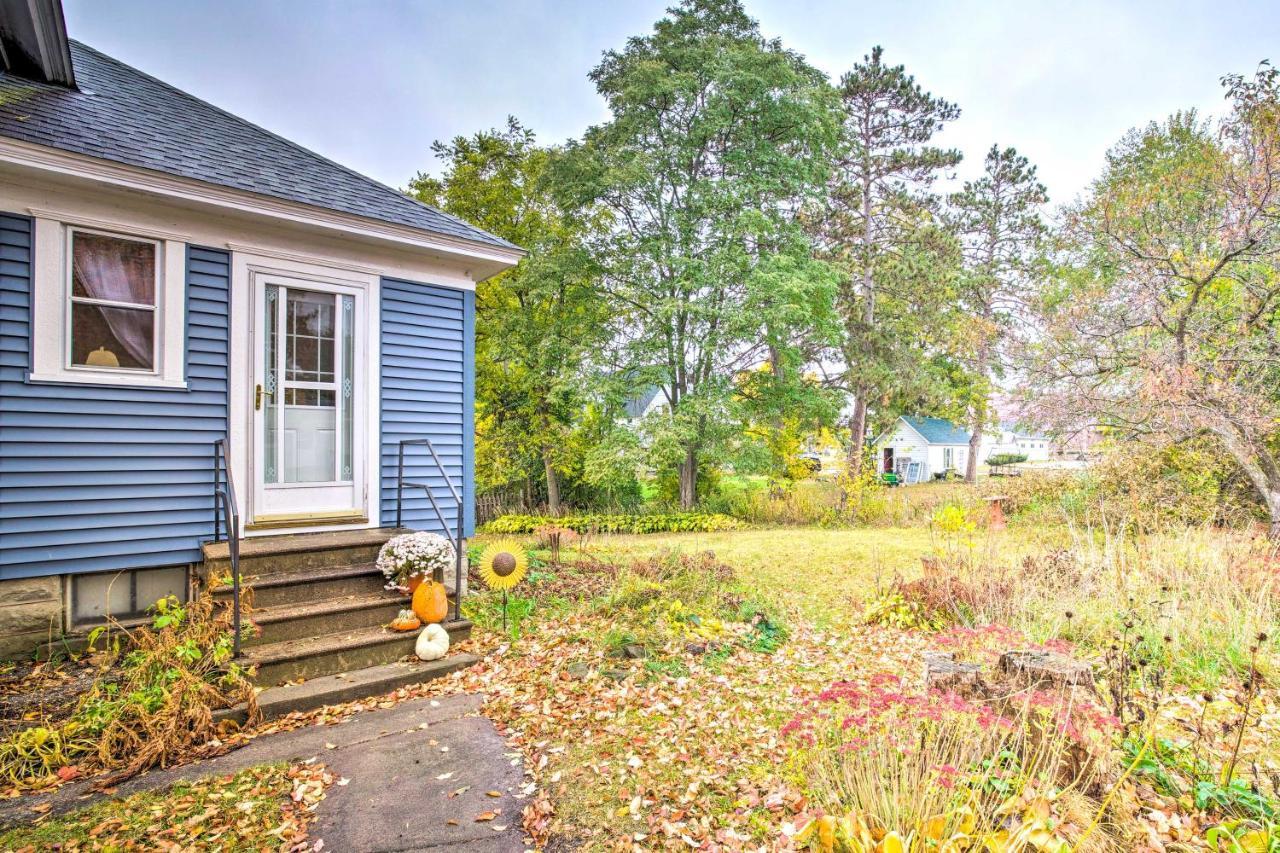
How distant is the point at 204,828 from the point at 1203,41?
15.9 m

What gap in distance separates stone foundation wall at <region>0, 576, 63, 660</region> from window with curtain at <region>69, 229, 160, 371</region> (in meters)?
1.52

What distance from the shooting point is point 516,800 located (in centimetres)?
253

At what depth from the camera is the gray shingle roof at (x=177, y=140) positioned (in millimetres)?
3974

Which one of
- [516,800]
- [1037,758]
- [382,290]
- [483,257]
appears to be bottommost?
[516,800]

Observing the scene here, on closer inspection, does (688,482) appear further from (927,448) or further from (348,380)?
(927,448)

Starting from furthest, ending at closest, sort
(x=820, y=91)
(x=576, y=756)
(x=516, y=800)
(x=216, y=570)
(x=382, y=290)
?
(x=820, y=91), (x=382, y=290), (x=216, y=570), (x=576, y=756), (x=516, y=800)

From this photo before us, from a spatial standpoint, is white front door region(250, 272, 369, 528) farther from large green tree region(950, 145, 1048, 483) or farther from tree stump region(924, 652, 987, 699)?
large green tree region(950, 145, 1048, 483)

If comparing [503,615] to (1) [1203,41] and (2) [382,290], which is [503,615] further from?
(1) [1203,41]

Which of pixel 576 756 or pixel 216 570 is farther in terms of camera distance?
pixel 216 570

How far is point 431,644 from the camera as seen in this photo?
Result: 390 cm

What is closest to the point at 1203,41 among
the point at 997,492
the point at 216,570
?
the point at 997,492

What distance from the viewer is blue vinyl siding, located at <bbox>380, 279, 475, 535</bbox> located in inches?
204

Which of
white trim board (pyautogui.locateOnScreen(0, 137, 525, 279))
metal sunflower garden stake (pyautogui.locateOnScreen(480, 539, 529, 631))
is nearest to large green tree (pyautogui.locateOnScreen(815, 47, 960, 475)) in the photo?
white trim board (pyautogui.locateOnScreen(0, 137, 525, 279))

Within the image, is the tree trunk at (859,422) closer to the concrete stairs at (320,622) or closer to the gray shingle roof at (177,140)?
the gray shingle roof at (177,140)
